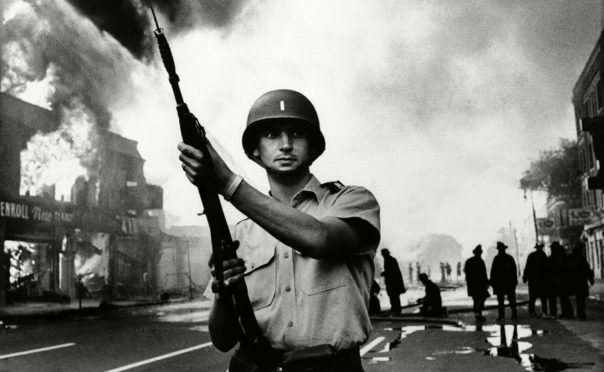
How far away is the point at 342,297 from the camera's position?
1673mm

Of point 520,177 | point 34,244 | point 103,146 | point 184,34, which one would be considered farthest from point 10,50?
point 520,177

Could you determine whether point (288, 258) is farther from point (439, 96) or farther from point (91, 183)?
point (439, 96)

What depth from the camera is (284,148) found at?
1.78m

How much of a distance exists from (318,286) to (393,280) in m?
12.1


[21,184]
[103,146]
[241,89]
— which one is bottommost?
[21,184]

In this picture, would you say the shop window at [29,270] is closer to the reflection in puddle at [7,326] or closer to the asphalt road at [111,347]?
the reflection in puddle at [7,326]

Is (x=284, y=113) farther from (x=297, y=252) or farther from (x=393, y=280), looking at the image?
(x=393, y=280)

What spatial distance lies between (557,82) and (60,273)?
26269mm

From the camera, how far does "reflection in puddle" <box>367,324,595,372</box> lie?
7051mm

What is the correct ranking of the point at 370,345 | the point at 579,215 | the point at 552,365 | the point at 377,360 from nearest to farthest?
1. the point at 552,365
2. the point at 377,360
3. the point at 370,345
4. the point at 579,215

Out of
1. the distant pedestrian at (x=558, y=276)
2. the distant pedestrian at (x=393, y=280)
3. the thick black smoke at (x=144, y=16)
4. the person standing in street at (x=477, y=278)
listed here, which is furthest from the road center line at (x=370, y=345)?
the thick black smoke at (x=144, y=16)

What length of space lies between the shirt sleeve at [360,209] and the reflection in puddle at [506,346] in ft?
18.8

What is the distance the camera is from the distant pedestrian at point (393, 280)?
1353cm

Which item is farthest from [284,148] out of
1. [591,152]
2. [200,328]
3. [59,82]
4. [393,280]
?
[591,152]
